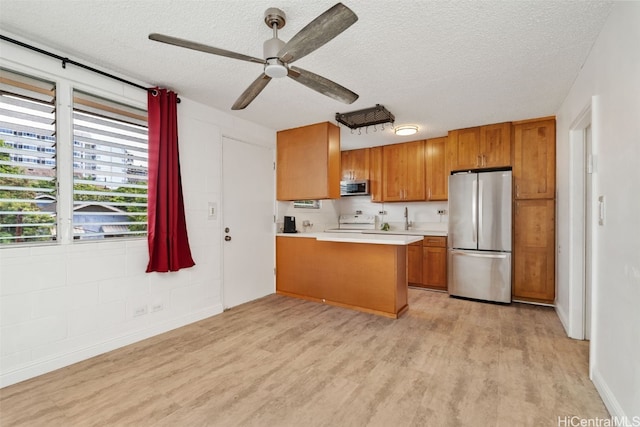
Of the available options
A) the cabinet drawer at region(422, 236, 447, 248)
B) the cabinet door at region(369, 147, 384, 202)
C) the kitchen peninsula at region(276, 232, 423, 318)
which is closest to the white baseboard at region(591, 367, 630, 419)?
the kitchen peninsula at region(276, 232, 423, 318)

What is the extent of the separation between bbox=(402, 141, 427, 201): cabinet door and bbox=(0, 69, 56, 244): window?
4.61m

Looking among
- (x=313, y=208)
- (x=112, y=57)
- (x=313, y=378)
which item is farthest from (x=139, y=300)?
(x=313, y=208)

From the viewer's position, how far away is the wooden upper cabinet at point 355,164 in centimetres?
564

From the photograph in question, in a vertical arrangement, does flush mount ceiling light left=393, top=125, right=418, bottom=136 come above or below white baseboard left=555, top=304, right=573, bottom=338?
→ above

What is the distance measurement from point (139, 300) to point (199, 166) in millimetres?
1542

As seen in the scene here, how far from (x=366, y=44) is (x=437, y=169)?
3.12 meters

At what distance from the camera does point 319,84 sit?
212 centimetres

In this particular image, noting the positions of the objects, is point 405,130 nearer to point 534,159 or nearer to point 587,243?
point 534,159

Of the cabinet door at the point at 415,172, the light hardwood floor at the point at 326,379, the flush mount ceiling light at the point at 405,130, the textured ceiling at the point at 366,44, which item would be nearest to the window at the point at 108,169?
the textured ceiling at the point at 366,44

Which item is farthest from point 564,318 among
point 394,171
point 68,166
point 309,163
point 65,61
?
point 65,61

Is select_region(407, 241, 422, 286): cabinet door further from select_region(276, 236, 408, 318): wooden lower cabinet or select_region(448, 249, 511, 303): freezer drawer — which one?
select_region(276, 236, 408, 318): wooden lower cabinet

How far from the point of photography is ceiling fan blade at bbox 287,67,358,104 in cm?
195

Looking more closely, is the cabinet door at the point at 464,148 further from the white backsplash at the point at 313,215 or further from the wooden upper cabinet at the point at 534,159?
the white backsplash at the point at 313,215

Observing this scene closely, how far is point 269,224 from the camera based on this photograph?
4512 millimetres
